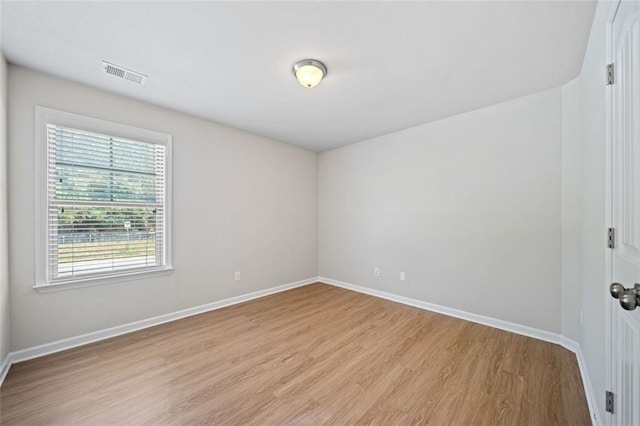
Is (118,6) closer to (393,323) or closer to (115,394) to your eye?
(115,394)

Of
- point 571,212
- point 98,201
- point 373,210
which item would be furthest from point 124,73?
point 571,212

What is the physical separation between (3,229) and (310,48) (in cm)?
284

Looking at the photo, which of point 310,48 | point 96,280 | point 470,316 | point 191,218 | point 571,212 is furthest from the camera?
point 191,218

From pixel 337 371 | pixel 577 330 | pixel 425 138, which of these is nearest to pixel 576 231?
pixel 577 330

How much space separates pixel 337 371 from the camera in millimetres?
2051

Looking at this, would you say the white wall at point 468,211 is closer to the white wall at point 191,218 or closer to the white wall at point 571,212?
the white wall at point 571,212

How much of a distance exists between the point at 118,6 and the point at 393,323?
3630 millimetres

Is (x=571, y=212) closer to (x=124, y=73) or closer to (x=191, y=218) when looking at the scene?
(x=191, y=218)

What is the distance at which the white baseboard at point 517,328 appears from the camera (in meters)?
1.68

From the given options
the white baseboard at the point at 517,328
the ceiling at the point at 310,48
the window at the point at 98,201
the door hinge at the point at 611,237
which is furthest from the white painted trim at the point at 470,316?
the window at the point at 98,201

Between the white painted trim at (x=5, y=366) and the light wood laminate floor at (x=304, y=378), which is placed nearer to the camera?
the light wood laminate floor at (x=304, y=378)

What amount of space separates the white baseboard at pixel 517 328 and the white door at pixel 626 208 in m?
0.66

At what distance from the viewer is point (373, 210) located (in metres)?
4.04

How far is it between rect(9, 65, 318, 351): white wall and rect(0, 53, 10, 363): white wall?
2.8 inches
